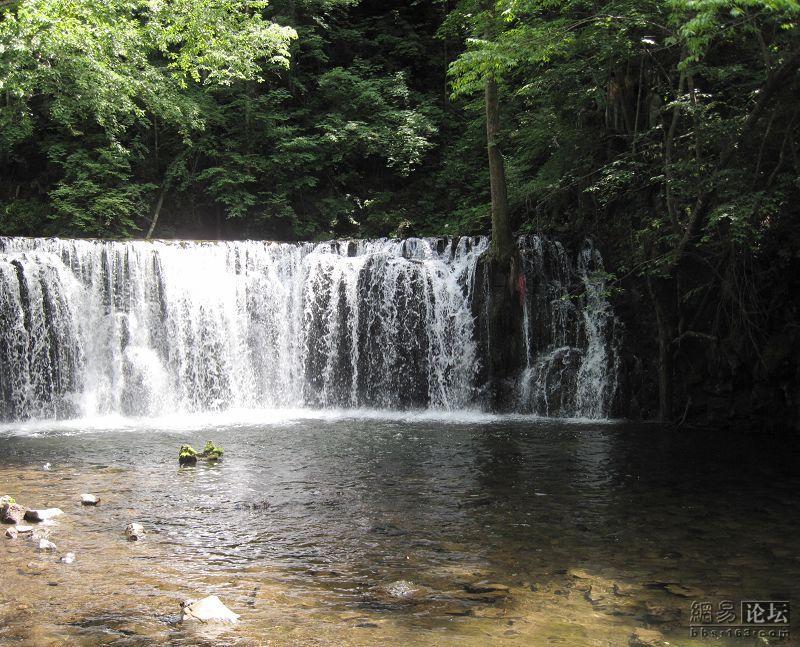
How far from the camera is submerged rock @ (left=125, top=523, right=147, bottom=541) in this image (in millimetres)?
5445

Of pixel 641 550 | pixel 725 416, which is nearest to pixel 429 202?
pixel 725 416

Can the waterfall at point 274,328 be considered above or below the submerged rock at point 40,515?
above

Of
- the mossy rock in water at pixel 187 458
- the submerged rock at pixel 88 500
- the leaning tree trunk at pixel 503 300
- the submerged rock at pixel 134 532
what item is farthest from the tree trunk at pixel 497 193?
the submerged rock at pixel 134 532

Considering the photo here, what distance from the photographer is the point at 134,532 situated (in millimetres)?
5480

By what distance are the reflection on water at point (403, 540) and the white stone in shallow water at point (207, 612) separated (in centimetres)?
9

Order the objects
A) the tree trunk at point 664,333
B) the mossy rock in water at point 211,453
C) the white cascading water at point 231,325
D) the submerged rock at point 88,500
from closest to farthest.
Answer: the submerged rock at point 88,500
the mossy rock in water at point 211,453
the tree trunk at point 664,333
the white cascading water at point 231,325

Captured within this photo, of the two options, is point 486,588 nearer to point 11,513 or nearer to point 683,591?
point 683,591

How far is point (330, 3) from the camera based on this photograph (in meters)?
20.9

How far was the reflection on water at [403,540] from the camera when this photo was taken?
4008 mm

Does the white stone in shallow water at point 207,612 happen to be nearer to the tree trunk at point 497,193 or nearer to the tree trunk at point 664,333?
the tree trunk at point 664,333

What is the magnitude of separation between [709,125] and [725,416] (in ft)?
15.5

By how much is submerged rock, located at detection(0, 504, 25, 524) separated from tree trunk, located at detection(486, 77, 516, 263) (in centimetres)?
937

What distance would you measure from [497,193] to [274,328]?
527 centimetres

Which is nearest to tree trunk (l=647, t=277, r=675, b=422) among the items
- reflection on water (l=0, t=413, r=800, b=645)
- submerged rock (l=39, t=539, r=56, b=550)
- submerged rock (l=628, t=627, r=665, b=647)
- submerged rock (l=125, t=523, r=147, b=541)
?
reflection on water (l=0, t=413, r=800, b=645)
